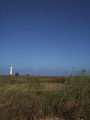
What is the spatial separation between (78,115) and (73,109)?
294mm

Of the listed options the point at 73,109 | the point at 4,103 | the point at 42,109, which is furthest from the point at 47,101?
the point at 4,103

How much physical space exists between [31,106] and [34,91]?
1.66 metres

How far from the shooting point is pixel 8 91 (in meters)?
7.09

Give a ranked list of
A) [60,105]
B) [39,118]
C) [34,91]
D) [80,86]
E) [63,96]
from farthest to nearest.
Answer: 1. [34,91]
2. [80,86]
3. [63,96]
4. [60,105]
5. [39,118]

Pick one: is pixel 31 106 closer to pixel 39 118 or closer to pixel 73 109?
pixel 39 118

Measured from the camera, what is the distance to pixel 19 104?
18.6 ft

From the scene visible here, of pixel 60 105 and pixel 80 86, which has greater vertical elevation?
pixel 80 86

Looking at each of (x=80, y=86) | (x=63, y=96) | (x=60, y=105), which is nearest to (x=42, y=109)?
(x=60, y=105)

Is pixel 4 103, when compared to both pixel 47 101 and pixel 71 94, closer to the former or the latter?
pixel 47 101

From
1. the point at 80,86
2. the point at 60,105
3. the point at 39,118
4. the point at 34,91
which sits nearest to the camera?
the point at 39,118

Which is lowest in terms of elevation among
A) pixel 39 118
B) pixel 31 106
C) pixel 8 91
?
pixel 39 118

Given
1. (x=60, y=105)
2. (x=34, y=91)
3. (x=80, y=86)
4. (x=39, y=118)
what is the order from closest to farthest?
(x=39, y=118) < (x=60, y=105) < (x=80, y=86) < (x=34, y=91)

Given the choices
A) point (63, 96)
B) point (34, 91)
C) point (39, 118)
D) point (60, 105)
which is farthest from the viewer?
point (34, 91)

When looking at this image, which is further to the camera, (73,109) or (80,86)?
(80,86)
